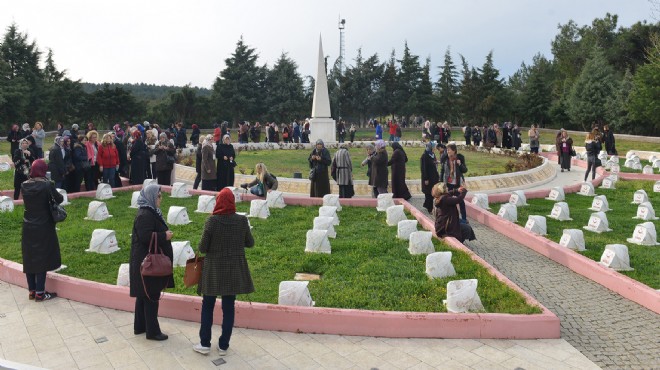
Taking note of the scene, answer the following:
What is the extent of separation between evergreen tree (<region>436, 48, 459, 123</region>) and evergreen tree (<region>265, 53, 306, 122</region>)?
13.1 metres

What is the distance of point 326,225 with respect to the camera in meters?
9.85

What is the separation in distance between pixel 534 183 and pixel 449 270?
1209 centimetres

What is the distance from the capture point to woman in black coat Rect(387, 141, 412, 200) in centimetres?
1292

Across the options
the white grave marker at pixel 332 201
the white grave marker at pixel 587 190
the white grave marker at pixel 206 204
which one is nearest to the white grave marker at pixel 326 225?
the white grave marker at pixel 332 201

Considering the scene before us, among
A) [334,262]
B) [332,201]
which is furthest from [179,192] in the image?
[334,262]

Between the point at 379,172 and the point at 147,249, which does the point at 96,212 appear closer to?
the point at 379,172

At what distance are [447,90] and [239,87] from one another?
19490 mm

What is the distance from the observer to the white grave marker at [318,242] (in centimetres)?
882

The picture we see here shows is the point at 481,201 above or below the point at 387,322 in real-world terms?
above

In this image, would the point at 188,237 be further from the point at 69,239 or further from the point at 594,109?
the point at 594,109

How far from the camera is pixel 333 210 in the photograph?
10.9 m

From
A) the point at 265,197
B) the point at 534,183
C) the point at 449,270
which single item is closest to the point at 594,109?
the point at 534,183

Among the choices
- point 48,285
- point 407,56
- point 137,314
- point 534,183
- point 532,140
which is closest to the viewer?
point 137,314

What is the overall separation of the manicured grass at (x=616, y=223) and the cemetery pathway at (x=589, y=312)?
774 millimetres
